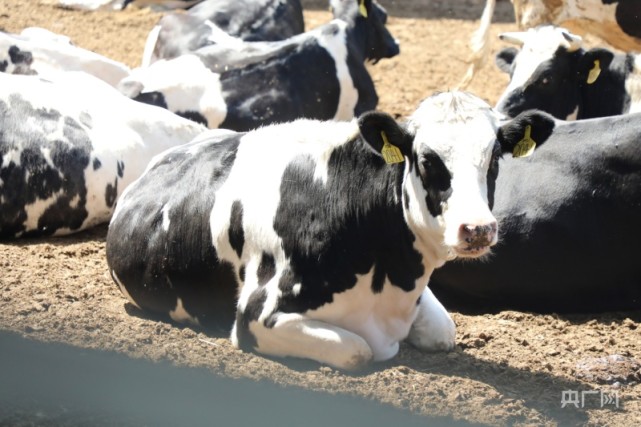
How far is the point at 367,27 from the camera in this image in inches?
412

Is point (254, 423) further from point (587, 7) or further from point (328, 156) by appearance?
point (587, 7)

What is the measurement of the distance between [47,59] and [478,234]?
17.5 ft

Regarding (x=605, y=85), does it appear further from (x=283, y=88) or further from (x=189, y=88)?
(x=189, y=88)

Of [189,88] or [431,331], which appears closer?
[431,331]

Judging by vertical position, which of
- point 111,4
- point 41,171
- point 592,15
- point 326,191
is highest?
point 326,191

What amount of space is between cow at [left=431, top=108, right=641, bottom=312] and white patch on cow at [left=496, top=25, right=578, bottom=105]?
2.02 meters

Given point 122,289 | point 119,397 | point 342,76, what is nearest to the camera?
point 119,397

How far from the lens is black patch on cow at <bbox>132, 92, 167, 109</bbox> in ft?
29.4

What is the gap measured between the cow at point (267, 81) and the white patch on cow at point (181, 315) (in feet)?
10.3

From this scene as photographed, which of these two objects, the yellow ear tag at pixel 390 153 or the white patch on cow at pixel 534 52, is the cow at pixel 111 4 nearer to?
the white patch on cow at pixel 534 52

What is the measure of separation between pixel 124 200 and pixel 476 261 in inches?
76.8

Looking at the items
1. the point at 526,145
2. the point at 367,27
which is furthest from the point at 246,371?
the point at 367,27

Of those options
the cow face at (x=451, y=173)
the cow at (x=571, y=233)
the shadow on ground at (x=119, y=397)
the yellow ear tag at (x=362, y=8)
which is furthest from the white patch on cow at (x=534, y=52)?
the shadow on ground at (x=119, y=397)

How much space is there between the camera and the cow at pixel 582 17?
10.7 meters
